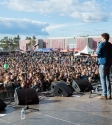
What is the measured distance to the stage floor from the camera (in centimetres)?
419

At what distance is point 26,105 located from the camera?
5598mm

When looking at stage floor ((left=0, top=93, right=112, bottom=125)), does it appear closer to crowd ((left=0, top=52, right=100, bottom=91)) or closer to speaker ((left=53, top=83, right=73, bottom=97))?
speaker ((left=53, top=83, right=73, bottom=97))

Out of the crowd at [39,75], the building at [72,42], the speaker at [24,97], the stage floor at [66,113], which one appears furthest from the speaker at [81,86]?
the building at [72,42]

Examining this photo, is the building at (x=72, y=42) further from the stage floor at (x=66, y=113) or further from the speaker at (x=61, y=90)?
the stage floor at (x=66, y=113)

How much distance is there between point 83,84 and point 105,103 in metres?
2.45

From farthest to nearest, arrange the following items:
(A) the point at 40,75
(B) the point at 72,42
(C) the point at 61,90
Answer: (B) the point at 72,42, (A) the point at 40,75, (C) the point at 61,90

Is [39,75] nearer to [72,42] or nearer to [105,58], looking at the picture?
[105,58]

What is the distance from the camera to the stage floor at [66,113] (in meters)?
4.19

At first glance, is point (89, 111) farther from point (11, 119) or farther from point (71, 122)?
point (11, 119)

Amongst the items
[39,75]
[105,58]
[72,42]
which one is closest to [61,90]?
[105,58]

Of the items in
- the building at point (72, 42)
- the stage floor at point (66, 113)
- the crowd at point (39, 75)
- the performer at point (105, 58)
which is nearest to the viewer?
the stage floor at point (66, 113)

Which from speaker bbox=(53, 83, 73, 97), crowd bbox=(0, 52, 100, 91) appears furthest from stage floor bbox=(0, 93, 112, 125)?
crowd bbox=(0, 52, 100, 91)

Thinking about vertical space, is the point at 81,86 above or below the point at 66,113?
above

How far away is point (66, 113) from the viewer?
15.8ft
